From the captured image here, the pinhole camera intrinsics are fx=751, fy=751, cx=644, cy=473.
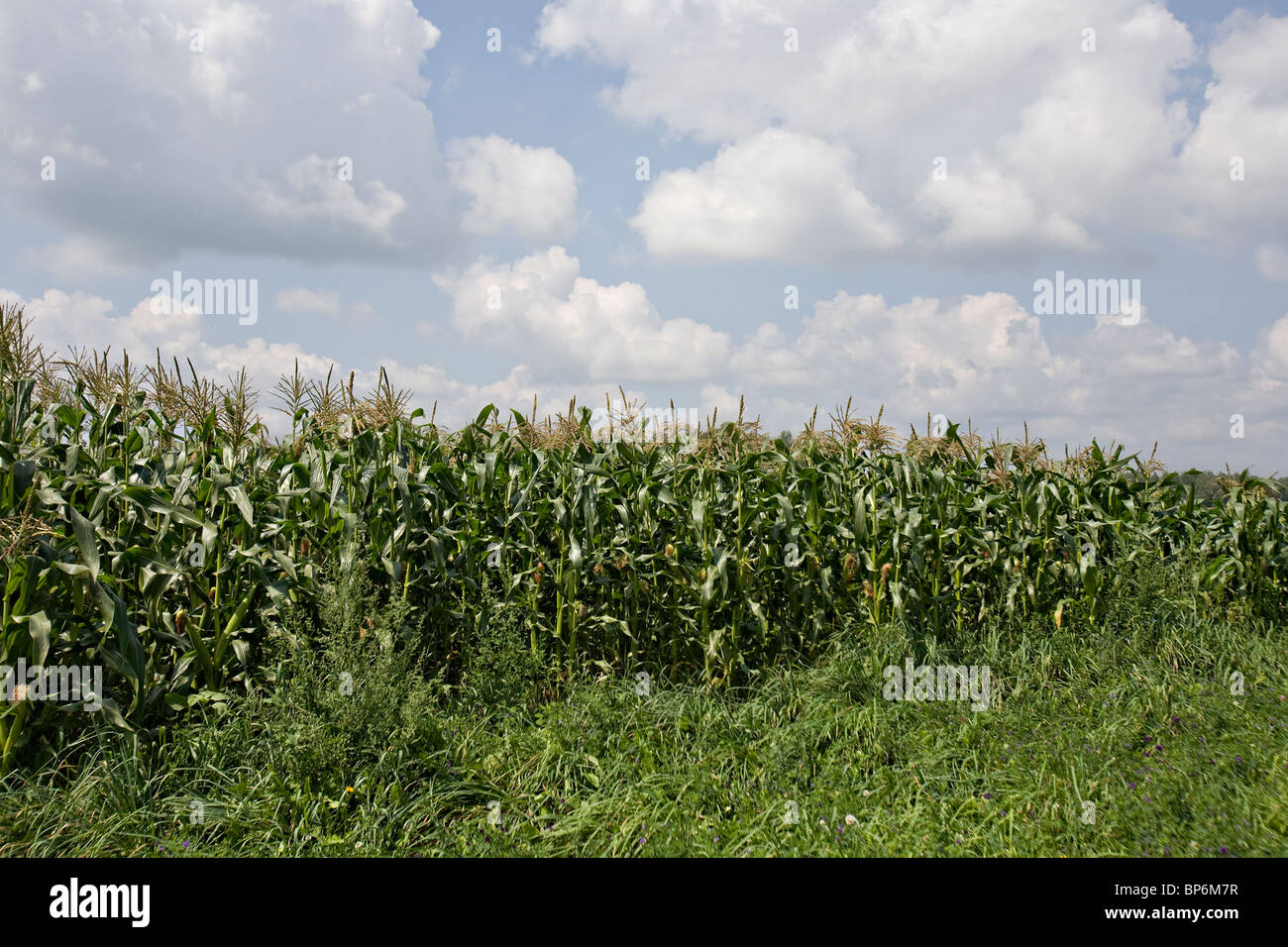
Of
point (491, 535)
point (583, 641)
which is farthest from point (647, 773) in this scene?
point (491, 535)

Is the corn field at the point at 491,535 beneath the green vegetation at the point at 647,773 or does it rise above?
above

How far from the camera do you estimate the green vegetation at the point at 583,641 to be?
3.86 m

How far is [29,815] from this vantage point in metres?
3.68

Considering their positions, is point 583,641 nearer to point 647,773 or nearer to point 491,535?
point 491,535

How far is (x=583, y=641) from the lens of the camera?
5742mm

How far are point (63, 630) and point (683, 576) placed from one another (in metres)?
3.87

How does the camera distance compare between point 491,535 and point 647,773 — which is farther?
point 491,535

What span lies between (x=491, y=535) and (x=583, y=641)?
42.1 inches

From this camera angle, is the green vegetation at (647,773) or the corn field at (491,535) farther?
the corn field at (491,535)

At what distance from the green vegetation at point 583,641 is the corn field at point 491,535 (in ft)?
0.10

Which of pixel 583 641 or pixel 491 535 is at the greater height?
pixel 491 535

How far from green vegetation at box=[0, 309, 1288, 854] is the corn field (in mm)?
30

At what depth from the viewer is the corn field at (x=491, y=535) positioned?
4.41 meters
